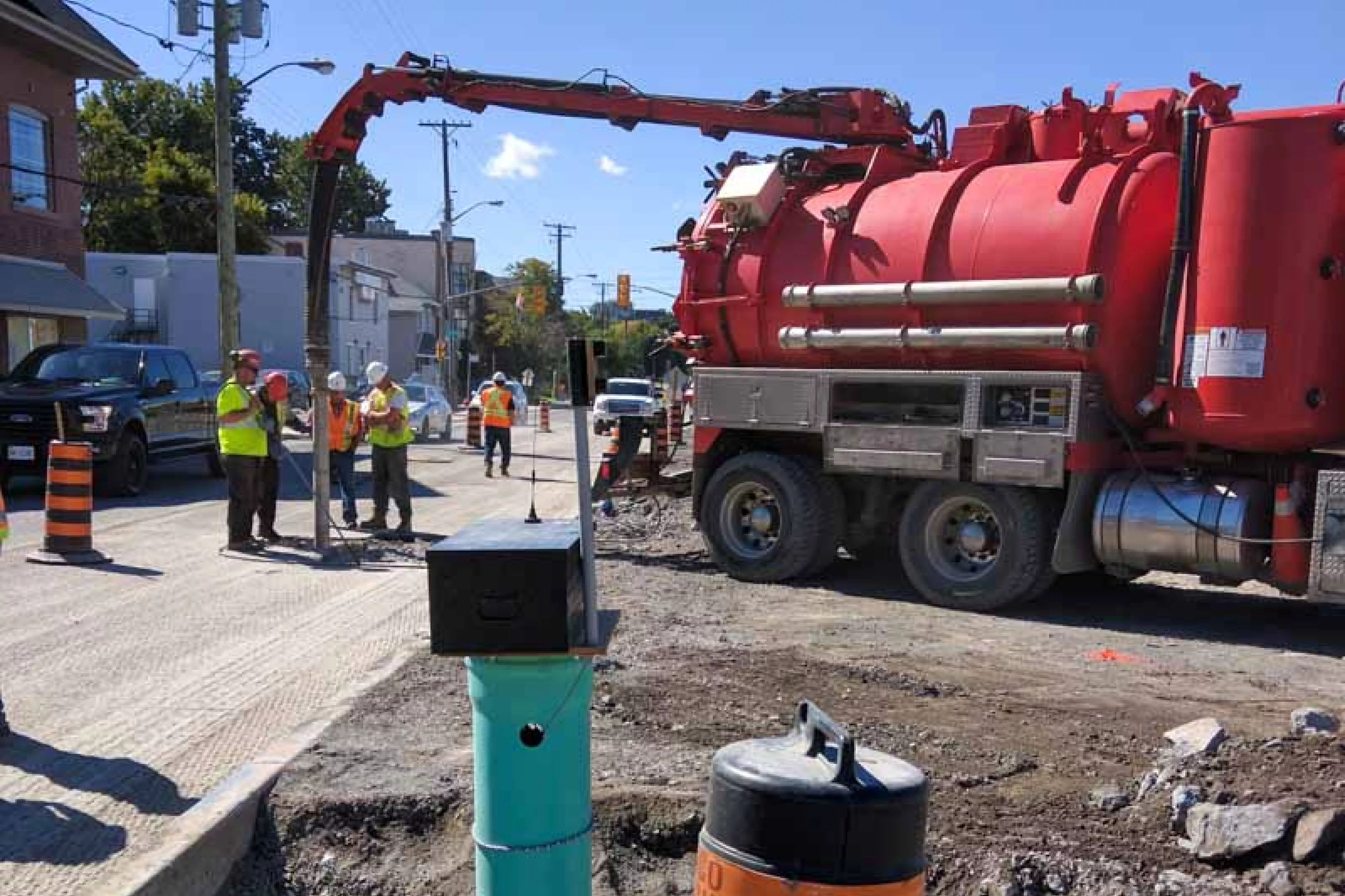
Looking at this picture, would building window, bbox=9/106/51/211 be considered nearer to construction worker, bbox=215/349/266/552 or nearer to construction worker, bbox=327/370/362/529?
construction worker, bbox=327/370/362/529

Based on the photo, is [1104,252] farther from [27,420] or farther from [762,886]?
[27,420]

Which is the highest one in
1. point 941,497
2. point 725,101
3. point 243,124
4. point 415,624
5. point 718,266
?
point 243,124

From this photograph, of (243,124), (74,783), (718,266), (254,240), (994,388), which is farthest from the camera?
(243,124)

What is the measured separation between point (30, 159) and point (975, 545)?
22.1 m

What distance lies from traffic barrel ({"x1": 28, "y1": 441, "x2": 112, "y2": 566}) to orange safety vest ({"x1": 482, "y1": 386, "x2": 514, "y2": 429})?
33.0 feet

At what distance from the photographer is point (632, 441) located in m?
11.6

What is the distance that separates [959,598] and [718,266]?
3544 millimetres

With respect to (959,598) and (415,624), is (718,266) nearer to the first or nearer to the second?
(959,598)

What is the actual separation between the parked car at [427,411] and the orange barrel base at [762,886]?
1071 inches

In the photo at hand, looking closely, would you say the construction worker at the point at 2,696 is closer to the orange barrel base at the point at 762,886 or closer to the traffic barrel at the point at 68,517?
the orange barrel base at the point at 762,886

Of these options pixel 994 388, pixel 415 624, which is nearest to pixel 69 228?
pixel 415 624

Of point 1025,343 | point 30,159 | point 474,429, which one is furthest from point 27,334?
point 1025,343

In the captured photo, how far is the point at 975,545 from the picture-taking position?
9.12 metres

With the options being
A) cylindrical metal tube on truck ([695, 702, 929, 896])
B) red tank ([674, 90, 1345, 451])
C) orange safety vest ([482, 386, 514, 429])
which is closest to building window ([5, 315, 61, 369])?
orange safety vest ([482, 386, 514, 429])
